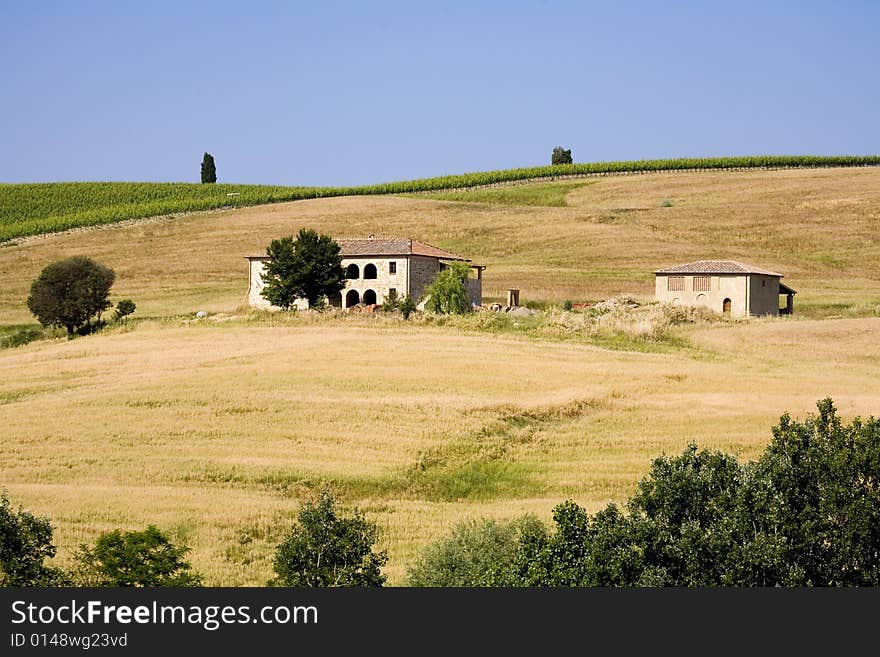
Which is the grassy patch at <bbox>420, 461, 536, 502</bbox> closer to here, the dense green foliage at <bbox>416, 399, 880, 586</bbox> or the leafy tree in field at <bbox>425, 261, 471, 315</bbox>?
the dense green foliage at <bbox>416, 399, 880, 586</bbox>

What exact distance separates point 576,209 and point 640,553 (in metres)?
115

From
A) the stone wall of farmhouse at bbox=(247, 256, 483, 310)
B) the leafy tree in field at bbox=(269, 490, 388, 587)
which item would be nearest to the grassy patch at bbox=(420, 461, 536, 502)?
the leafy tree in field at bbox=(269, 490, 388, 587)

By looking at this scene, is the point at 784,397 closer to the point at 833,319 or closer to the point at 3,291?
the point at 833,319

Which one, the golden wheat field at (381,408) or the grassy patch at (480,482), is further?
the grassy patch at (480,482)

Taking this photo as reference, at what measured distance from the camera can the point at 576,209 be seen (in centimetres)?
14000

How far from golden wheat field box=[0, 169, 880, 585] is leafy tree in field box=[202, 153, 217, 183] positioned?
306 ft

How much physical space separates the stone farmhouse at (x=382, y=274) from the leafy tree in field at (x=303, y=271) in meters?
2.79

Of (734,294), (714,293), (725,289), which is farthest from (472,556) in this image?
(714,293)

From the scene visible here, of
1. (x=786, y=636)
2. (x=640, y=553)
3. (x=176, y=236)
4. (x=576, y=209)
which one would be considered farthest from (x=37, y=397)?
(x=576, y=209)

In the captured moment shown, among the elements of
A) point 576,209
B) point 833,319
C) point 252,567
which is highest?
point 576,209

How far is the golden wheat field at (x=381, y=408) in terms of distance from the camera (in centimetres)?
3803

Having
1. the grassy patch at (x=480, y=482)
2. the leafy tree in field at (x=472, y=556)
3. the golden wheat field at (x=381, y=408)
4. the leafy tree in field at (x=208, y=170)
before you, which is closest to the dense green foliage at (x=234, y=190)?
the leafy tree in field at (x=208, y=170)

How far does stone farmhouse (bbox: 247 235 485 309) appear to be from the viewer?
301 ft

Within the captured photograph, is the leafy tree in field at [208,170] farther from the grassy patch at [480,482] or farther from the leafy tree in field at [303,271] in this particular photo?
the grassy patch at [480,482]
